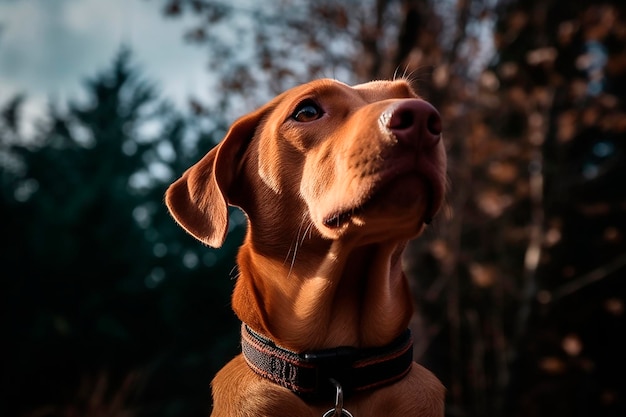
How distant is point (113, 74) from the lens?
17.5 metres

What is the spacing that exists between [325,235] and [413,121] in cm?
55

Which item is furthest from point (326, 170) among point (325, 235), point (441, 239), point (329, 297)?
point (441, 239)

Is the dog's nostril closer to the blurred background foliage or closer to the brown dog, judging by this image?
the brown dog

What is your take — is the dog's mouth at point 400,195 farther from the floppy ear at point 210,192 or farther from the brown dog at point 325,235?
the floppy ear at point 210,192

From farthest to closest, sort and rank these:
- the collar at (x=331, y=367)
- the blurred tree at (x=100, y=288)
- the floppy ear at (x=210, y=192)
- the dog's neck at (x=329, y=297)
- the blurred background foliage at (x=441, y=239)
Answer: the blurred tree at (x=100, y=288) → the blurred background foliage at (x=441, y=239) → the floppy ear at (x=210, y=192) → the dog's neck at (x=329, y=297) → the collar at (x=331, y=367)

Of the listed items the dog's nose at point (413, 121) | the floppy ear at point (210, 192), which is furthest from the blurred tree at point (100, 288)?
the dog's nose at point (413, 121)

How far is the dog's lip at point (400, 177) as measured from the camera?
5.64 feet

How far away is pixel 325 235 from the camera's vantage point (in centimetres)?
198

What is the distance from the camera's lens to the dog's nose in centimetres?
169

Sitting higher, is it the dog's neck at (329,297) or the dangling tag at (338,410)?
the dog's neck at (329,297)

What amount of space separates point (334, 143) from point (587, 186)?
26.4ft

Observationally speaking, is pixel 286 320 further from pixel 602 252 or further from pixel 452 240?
pixel 602 252

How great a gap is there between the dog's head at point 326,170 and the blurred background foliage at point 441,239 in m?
2.06

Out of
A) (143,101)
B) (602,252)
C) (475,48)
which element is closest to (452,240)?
(475,48)
